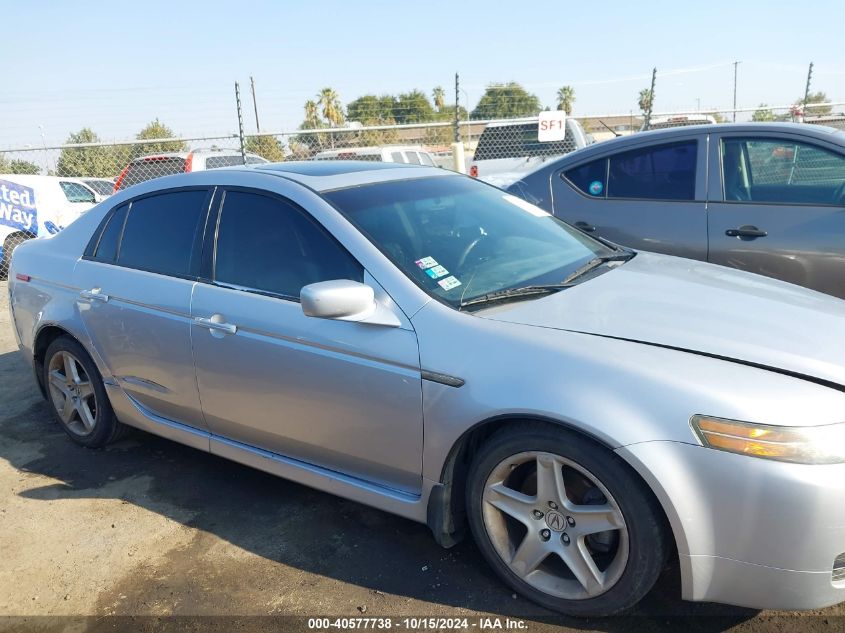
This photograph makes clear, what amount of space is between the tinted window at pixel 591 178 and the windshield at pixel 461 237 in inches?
51.8

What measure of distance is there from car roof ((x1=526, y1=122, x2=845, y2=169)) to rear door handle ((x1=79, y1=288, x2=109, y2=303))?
3.18m

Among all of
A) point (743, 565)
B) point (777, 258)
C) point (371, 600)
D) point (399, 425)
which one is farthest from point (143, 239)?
point (777, 258)

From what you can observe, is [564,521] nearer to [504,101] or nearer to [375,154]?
Result: [375,154]

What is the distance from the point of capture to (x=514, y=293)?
8.64ft

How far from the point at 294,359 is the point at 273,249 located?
561mm

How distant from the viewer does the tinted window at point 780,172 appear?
4.02 meters

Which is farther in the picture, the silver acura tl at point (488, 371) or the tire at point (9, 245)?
the tire at point (9, 245)

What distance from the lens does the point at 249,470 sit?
365 cm

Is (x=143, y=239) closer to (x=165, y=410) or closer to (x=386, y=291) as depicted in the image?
(x=165, y=410)

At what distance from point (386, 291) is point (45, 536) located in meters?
2.05

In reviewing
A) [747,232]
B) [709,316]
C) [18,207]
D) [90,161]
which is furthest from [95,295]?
[90,161]

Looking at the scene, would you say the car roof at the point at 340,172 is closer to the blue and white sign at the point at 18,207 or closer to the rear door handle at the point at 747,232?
the rear door handle at the point at 747,232

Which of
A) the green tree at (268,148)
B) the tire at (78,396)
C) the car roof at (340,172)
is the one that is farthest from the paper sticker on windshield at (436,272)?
the green tree at (268,148)

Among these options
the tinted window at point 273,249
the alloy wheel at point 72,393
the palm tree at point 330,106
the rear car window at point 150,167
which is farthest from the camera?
the palm tree at point 330,106
